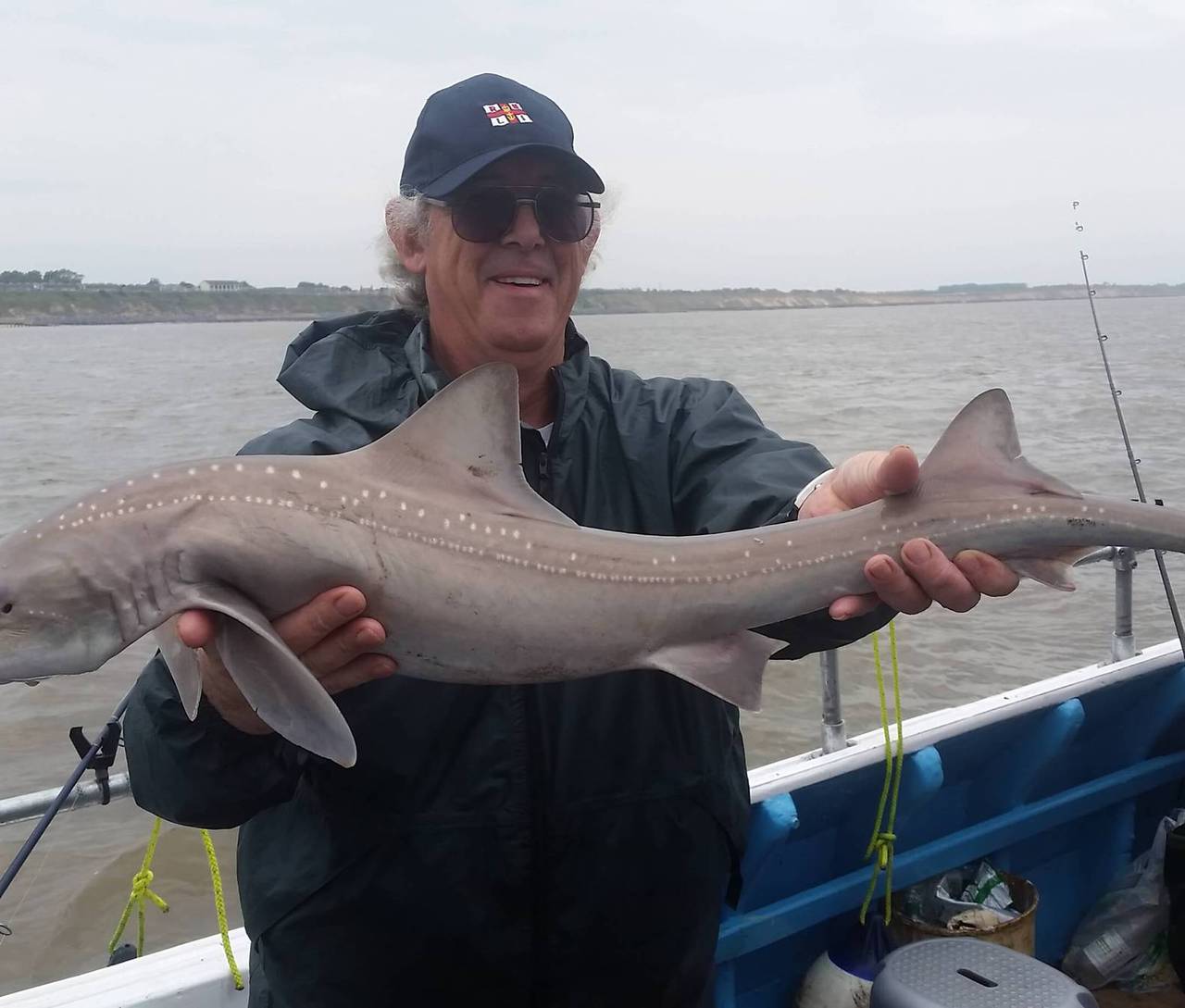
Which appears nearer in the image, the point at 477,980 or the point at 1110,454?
the point at 477,980

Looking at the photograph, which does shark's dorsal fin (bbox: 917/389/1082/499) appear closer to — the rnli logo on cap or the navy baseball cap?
the navy baseball cap

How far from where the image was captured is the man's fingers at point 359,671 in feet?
6.67

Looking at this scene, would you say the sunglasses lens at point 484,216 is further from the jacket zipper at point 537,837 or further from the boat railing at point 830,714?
the boat railing at point 830,714

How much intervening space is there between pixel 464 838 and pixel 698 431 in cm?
106

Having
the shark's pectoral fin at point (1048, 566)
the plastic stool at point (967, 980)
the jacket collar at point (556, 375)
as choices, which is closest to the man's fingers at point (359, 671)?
the jacket collar at point (556, 375)

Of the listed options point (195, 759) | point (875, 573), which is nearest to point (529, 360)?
point (875, 573)

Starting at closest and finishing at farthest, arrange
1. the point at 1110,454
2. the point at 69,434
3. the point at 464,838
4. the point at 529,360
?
the point at 464,838, the point at 529,360, the point at 1110,454, the point at 69,434

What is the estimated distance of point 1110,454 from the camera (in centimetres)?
1662

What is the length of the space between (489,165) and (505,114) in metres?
0.17

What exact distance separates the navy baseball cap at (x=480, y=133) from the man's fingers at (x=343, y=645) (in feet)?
3.62

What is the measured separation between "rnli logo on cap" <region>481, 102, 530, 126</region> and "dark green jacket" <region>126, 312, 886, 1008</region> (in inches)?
24.2

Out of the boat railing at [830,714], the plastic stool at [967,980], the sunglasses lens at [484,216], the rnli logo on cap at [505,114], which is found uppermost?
the rnli logo on cap at [505,114]

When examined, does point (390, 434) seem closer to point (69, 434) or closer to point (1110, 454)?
point (1110, 454)

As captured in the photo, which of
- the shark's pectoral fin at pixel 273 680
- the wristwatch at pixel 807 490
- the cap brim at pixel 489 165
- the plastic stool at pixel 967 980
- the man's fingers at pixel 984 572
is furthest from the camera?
the plastic stool at pixel 967 980
